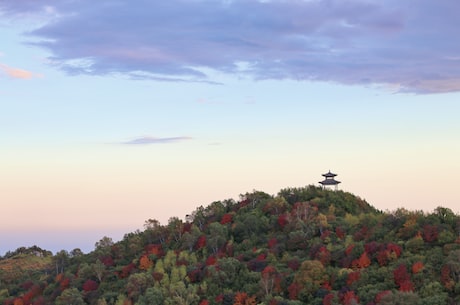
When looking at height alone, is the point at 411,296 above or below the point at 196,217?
below

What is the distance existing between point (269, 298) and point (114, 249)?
4837 cm

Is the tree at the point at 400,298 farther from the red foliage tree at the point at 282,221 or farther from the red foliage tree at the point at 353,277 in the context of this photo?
the red foliage tree at the point at 282,221

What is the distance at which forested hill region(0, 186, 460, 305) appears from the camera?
274ft

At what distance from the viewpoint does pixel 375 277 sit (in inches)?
3349

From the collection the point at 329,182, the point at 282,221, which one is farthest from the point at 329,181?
the point at 282,221

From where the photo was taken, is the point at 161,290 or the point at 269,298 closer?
the point at 269,298

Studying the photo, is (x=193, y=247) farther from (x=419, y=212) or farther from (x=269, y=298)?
(x=419, y=212)

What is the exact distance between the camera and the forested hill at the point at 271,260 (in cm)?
8362

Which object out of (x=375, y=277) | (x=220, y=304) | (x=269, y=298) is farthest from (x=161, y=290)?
(x=375, y=277)

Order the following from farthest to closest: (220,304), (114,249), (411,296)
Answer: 1. (114,249)
2. (220,304)
3. (411,296)

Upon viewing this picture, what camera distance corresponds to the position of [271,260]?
99.4 metres

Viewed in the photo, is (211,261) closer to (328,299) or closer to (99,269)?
(99,269)

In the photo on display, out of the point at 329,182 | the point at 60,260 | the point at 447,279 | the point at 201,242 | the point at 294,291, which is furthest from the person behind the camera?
the point at 329,182

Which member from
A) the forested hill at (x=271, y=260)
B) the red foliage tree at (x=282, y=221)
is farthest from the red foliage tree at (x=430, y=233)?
the red foliage tree at (x=282, y=221)
